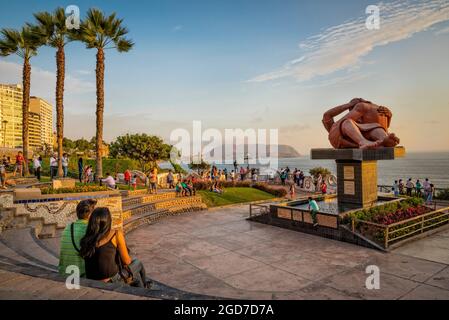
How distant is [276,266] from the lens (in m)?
8.98

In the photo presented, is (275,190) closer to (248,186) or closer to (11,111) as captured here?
(248,186)

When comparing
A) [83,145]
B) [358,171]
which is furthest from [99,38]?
[83,145]

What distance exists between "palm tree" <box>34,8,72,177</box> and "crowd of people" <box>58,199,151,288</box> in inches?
707

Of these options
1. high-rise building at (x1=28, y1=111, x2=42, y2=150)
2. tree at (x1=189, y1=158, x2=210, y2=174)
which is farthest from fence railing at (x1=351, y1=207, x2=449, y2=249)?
high-rise building at (x1=28, y1=111, x2=42, y2=150)

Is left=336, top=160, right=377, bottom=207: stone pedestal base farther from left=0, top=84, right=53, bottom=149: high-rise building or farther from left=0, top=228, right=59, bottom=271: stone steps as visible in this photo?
left=0, top=84, right=53, bottom=149: high-rise building

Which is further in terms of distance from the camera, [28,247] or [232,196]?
[232,196]

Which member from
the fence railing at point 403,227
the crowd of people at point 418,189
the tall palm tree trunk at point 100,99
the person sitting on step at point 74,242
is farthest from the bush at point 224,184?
the person sitting on step at point 74,242

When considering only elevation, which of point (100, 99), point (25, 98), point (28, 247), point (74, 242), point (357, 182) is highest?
point (25, 98)

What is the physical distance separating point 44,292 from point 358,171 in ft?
48.7

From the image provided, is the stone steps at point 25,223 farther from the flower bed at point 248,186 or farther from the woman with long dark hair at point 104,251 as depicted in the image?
the flower bed at point 248,186

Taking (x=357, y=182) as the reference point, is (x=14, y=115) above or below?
above

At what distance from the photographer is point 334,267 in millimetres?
8758

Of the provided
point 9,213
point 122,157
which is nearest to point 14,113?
point 122,157

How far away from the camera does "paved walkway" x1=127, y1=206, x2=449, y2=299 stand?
714cm
